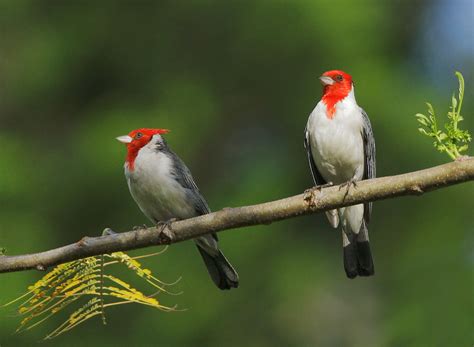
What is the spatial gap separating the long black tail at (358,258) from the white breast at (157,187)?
3.35 feet

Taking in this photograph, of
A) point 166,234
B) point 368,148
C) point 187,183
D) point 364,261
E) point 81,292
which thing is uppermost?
point 81,292

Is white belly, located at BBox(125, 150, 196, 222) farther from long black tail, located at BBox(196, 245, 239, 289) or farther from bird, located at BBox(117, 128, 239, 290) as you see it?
long black tail, located at BBox(196, 245, 239, 289)

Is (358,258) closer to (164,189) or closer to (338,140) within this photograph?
(338,140)

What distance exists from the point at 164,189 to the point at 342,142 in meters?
1.14

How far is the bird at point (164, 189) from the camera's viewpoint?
555cm

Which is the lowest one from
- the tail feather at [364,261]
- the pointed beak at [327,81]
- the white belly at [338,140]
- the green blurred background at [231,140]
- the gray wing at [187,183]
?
the green blurred background at [231,140]

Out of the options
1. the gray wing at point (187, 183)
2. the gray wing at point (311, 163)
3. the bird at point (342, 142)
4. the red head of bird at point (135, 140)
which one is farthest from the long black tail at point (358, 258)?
the red head of bird at point (135, 140)

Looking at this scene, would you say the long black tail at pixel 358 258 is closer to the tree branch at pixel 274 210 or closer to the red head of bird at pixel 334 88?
the red head of bird at pixel 334 88

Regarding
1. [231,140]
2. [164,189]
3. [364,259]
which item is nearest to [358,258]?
[364,259]

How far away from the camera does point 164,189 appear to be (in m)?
5.58

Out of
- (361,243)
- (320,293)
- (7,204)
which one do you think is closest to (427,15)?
(320,293)

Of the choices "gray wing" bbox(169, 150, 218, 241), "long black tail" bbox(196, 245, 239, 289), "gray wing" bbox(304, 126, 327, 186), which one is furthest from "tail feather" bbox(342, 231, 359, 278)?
"gray wing" bbox(169, 150, 218, 241)

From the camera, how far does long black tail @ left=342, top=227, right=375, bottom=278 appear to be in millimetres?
5555

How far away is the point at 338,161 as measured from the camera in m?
5.45
